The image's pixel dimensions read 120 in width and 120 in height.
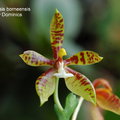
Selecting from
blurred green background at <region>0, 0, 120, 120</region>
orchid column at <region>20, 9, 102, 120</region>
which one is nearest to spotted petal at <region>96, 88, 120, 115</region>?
orchid column at <region>20, 9, 102, 120</region>

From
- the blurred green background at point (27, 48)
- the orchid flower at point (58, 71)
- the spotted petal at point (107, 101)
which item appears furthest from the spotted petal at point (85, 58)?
the blurred green background at point (27, 48)

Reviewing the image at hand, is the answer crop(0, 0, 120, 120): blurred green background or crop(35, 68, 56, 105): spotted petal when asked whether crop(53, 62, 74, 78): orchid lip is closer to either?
crop(35, 68, 56, 105): spotted petal

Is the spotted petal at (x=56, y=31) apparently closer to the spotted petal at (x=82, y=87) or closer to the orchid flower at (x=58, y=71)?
the orchid flower at (x=58, y=71)

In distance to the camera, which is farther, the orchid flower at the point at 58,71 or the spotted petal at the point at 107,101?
the spotted petal at the point at 107,101

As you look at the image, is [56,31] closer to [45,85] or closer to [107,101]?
[45,85]

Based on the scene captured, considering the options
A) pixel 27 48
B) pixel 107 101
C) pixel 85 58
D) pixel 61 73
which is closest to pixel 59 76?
pixel 61 73

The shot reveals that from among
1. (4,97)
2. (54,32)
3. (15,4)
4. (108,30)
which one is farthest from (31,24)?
(54,32)
